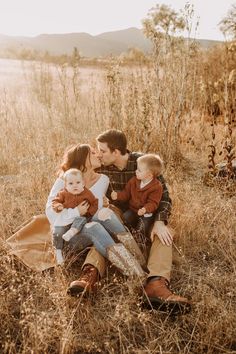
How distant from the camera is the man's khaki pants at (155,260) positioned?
2877 millimetres

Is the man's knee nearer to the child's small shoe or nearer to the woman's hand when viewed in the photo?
the woman's hand

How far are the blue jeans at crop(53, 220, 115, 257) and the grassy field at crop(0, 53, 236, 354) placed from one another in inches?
7.7

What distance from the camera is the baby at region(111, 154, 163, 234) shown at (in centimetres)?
324

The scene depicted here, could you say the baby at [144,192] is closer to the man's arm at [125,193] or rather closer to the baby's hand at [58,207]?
the man's arm at [125,193]

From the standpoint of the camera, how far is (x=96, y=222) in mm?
3008

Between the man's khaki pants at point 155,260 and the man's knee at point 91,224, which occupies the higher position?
the man's knee at point 91,224

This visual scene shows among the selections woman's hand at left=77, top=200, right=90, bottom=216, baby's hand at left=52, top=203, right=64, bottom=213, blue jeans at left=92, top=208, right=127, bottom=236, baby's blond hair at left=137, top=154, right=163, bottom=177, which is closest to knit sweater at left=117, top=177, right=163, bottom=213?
baby's blond hair at left=137, top=154, right=163, bottom=177

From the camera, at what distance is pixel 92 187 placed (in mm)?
3320

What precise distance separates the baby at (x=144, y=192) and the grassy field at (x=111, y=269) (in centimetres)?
43

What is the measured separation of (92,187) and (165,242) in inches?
27.4

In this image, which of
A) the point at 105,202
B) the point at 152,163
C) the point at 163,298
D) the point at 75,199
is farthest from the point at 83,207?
the point at 163,298

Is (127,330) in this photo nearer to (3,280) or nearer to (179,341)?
(179,341)

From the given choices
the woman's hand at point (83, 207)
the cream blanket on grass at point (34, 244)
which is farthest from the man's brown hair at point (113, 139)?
the cream blanket on grass at point (34, 244)

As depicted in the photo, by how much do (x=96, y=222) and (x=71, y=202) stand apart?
0.24 meters
